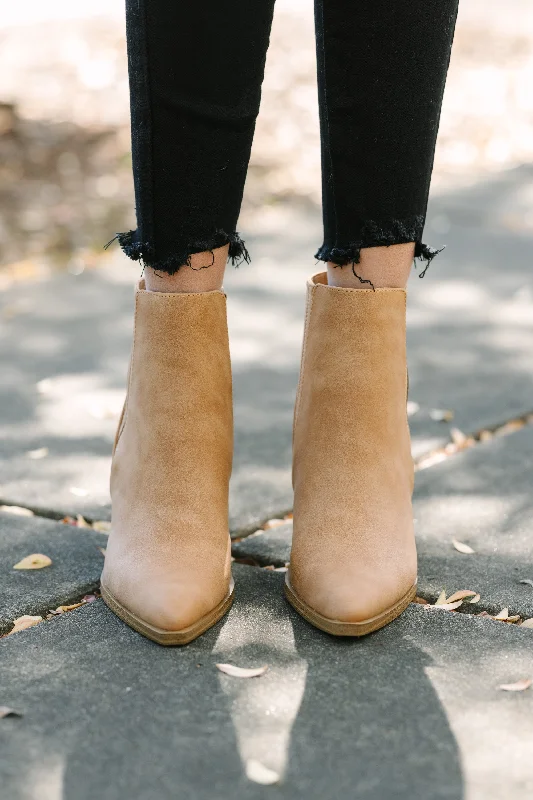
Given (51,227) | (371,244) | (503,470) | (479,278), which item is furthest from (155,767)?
(51,227)

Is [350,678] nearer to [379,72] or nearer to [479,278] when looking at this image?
[379,72]

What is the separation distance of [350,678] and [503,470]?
0.67 meters

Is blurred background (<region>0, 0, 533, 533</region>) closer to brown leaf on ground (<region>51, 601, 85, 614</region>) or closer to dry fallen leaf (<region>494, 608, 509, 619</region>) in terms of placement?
brown leaf on ground (<region>51, 601, 85, 614</region>)

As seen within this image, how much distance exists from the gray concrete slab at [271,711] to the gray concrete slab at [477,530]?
11 cm

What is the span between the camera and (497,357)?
84.0 inches

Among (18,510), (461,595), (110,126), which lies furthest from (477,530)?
(110,126)

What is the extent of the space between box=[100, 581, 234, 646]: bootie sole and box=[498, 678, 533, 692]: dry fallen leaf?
32cm

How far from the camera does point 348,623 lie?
1067mm

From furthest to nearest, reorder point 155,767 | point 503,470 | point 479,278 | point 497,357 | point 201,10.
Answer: point 479,278
point 497,357
point 503,470
point 201,10
point 155,767

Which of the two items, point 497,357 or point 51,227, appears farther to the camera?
point 51,227

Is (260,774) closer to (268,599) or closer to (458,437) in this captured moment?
(268,599)

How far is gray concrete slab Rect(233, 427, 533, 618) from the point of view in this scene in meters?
1.23

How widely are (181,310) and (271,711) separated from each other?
433 millimetres

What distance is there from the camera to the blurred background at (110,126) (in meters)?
3.80
